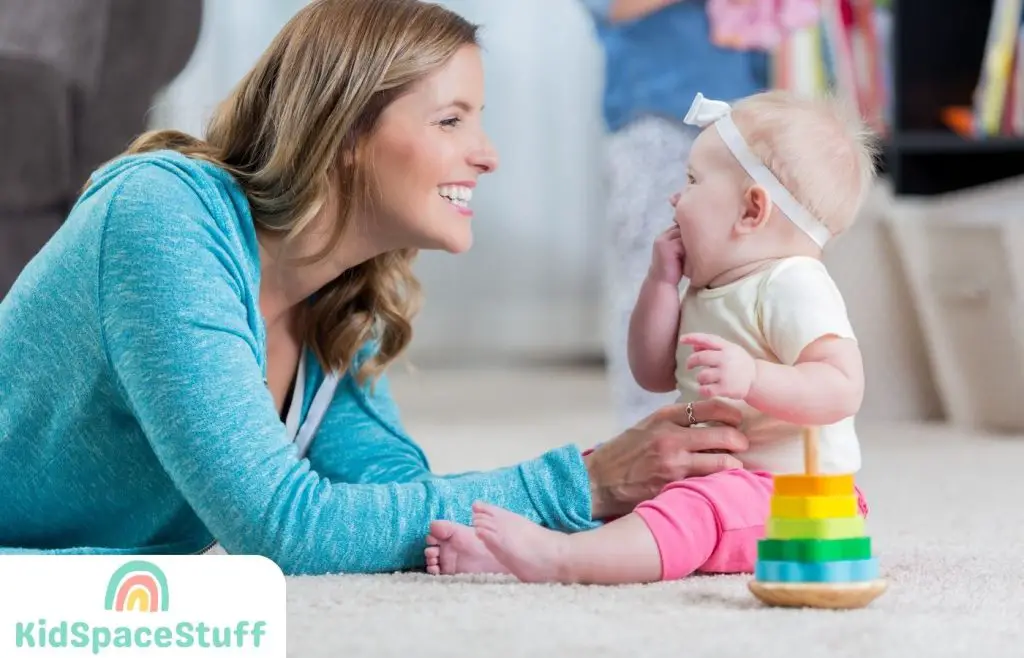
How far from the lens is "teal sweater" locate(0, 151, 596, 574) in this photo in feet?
3.69

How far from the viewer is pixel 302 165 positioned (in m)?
1.25

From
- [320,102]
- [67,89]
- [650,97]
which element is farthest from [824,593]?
[67,89]

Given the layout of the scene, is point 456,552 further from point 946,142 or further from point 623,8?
point 946,142

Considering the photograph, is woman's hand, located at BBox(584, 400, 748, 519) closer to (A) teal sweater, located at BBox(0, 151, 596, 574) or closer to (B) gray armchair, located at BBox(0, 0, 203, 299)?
(A) teal sweater, located at BBox(0, 151, 596, 574)

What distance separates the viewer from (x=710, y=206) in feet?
4.18

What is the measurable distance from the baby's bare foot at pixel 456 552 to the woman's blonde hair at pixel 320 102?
280mm

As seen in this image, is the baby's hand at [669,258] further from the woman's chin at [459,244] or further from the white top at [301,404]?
the white top at [301,404]

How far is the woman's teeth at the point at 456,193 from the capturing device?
130 centimetres

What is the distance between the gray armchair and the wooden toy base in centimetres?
145


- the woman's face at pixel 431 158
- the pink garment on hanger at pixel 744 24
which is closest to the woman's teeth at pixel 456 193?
the woman's face at pixel 431 158

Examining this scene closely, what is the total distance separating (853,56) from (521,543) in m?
2.16

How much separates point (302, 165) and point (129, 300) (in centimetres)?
19

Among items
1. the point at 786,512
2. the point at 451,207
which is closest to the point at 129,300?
the point at 451,207

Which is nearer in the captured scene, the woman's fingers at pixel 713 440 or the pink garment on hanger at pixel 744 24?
the woman's fingers at pixel 713 440
